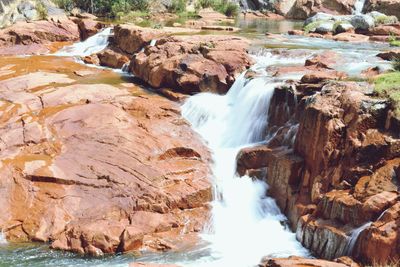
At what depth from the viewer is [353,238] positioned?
21.6ft

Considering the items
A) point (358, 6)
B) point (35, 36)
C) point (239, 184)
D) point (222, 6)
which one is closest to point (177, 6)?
point (222, 6)

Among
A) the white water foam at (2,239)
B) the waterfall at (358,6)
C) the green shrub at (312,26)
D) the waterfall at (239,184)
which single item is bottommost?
the white water foam at (2,239)

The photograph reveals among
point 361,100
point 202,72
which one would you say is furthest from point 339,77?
point 202,72

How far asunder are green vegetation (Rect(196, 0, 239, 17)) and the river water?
70.3 feet

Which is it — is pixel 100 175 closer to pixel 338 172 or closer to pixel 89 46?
pixel 338 172

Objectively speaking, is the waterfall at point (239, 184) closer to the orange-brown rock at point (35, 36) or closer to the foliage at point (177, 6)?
the orange-brown rock at point (35, 36)

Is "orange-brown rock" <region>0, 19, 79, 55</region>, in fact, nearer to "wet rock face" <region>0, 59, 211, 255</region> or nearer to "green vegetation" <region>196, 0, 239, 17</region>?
"wet rock face" <region>0, 59, 211, 255</region>

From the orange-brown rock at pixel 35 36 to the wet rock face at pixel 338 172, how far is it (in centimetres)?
1428

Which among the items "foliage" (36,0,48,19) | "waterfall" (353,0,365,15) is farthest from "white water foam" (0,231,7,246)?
"waterfall" (353,0,365,15)

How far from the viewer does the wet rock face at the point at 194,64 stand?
42.3 feet

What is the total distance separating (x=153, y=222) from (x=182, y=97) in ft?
16.8

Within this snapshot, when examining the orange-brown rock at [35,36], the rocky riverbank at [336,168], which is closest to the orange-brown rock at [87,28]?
the orange-brown rock at [35,36]

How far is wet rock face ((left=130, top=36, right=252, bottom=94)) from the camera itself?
508 inches

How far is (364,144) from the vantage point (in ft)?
24.8
